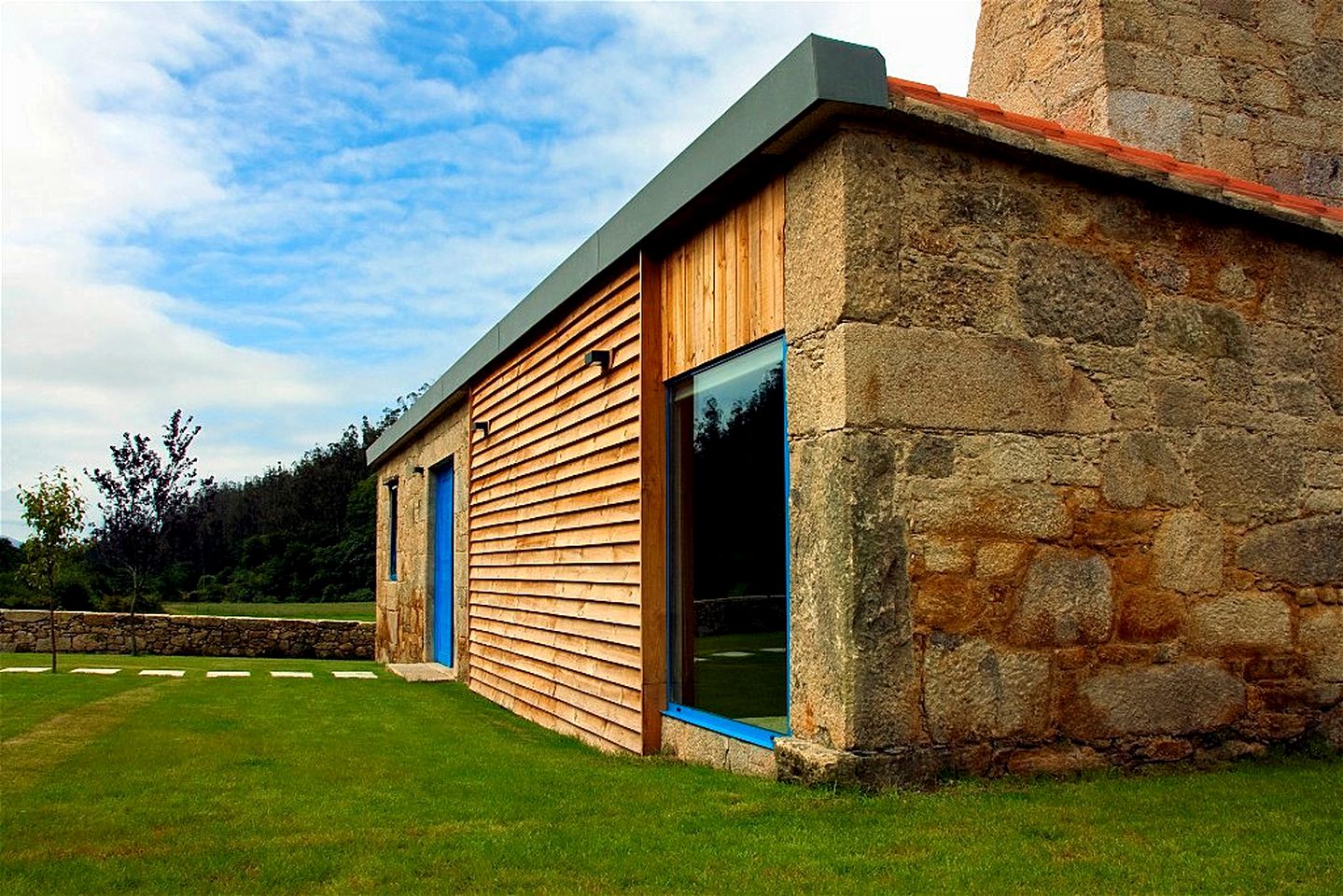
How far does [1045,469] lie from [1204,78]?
4.99m

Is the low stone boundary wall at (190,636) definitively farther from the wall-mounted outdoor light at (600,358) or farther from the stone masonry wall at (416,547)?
the wall-mounted outdoor light at (600,358)

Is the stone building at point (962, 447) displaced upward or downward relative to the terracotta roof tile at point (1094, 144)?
downward

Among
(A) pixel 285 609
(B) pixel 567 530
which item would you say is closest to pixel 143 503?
(A) pixel 285 609

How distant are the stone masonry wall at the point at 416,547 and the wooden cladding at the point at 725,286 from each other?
6423mm

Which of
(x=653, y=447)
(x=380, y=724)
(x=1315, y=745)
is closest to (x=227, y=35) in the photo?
(x=653, y=447)

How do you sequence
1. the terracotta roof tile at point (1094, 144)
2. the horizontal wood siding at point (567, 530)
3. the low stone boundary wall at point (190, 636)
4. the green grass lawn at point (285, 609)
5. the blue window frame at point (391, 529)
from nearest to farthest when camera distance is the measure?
the terracotta roof tile at point (1094, 144), the horizontal wood siding at point (567, 530), the blue window frame at point (391, 529), the low stone boundary wall at point (190, 636), the green grass lawn at point (285, 609)

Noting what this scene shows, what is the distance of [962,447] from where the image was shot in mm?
5359

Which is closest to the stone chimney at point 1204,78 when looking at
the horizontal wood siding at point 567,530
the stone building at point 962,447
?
the stone building at point 962,447

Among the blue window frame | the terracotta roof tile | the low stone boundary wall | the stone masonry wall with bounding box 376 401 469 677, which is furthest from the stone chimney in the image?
the low stone boundary wall

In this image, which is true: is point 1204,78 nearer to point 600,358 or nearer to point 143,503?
point 600,358

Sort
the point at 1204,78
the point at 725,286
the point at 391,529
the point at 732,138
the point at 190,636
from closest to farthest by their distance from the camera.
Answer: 1. the point at 732,138
2. the point at 725,286
3. the point at 1204,78
4. the point at 391,529
5. the point at 190,636

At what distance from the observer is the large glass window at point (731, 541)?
596cm

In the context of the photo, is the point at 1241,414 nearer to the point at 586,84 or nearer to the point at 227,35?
the point at 586,84

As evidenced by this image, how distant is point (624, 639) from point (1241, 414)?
381 cm
